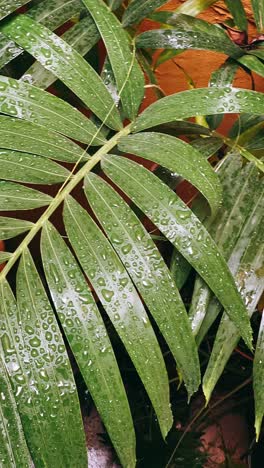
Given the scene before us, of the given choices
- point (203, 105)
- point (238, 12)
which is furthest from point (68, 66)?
point (238, 12)

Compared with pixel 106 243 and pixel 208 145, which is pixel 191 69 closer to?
pixel 208 145

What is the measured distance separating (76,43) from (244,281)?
49 centimetres

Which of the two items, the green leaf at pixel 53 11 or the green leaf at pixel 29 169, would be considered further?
the green leaf at pixel 53 11

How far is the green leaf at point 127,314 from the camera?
0.72 m

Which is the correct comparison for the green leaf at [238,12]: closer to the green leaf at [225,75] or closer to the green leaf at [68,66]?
the green leaf at [225,75]

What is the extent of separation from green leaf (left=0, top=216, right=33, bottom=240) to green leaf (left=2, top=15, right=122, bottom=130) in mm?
226

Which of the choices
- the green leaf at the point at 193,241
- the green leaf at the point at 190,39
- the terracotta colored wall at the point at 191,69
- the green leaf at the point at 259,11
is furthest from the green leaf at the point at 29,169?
the terracotta colored wall at the point at 191,69

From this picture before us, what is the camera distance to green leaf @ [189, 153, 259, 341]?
814 mm

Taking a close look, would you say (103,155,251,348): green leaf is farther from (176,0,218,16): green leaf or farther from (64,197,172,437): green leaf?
(176,0,218,16): green leaf

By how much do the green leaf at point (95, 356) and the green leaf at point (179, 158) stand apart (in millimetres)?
204

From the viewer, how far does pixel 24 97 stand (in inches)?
33.6

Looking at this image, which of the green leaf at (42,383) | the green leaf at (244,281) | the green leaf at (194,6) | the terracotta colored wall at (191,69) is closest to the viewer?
the green leaf at (42,383)

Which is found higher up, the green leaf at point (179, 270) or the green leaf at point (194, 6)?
the green leaf at point (194, 6)

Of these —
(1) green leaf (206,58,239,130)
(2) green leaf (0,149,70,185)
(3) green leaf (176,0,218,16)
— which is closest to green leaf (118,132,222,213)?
(2) green leaf (0,149,70,185)
